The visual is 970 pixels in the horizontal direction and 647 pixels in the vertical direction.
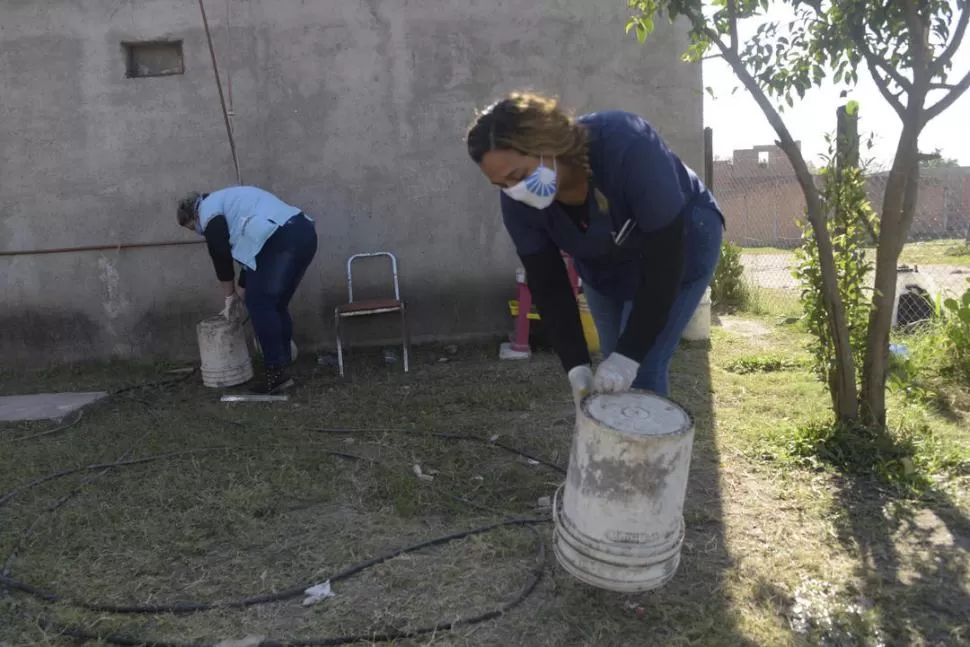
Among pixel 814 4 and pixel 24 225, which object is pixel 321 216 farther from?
pixel 814 4

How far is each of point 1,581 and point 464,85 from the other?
4313mm

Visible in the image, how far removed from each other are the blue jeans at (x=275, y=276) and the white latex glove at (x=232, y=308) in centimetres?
25

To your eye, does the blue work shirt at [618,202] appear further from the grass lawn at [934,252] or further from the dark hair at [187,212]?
the grass lawn at [934,252]

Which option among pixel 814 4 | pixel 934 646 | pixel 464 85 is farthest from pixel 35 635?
pixel 464 85

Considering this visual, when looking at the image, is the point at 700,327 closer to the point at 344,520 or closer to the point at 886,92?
the point at 886,92

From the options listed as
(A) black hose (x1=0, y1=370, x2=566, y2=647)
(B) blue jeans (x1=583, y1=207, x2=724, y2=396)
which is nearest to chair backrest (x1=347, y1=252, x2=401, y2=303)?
(A) black hose (x1=0, y1=370, x2=566, y2=647)

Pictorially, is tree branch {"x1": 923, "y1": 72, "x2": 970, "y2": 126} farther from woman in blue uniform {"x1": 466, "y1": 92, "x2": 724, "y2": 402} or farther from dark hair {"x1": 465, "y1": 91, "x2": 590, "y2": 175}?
dark hair {"x1": 465, "y1": 91, "x2": 590, "y2": 175}

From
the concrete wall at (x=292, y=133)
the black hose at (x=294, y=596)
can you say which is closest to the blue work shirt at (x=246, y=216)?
the concrete wall at (x=292, y=133)

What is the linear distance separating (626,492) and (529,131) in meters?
0.99

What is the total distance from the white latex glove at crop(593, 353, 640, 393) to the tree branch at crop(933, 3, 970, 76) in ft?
6.66

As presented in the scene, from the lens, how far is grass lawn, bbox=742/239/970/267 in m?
11.1

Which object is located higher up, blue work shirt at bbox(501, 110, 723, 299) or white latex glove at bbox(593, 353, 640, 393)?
blue work shirt at bbox(501, 110, 723, 299)

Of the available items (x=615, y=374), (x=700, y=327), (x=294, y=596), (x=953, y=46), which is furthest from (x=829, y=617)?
(x=700, y=327)

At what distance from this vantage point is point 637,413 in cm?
195
